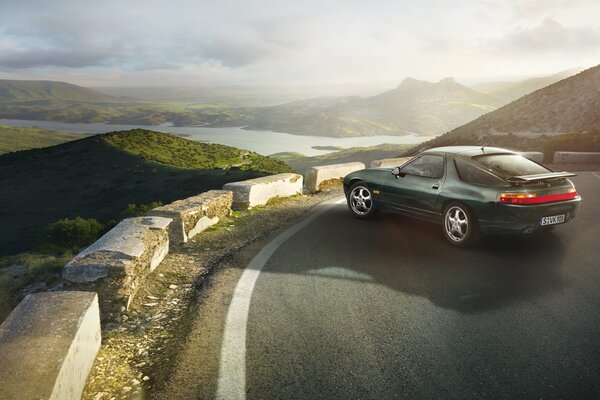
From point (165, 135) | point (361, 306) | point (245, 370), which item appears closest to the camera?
point (245, 370)

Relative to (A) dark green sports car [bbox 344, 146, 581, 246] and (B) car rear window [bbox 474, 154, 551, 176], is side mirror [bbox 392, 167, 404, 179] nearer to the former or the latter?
(A) dark green sports car [bbox 344, 146, 581, 246]

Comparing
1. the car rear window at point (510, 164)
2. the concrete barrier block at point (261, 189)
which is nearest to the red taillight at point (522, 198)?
the car rear window at point (510, 164)

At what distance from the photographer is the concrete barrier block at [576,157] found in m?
20.3

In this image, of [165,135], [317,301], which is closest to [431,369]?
[317,301]

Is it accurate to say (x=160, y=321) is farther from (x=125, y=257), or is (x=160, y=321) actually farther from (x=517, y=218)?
(x=517, y=218)

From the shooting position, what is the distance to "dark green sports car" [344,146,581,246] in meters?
6.27

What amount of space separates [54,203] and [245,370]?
89027mm

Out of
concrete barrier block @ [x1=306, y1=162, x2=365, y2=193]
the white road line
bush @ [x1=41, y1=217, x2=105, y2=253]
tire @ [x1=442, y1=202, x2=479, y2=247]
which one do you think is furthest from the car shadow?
bush @ [x1=41, y1=217, x2=105, y2=253]

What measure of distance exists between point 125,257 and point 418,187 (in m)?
4.63

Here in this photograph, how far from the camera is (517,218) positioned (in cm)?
621

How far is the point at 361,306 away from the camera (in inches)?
178

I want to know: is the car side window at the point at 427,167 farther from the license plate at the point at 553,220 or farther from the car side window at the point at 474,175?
the license plate at the point at 553,220

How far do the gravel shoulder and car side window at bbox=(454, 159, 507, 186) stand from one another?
3162 millimetres

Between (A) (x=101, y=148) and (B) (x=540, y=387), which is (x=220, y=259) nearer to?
(B) (x=540, y=387)
